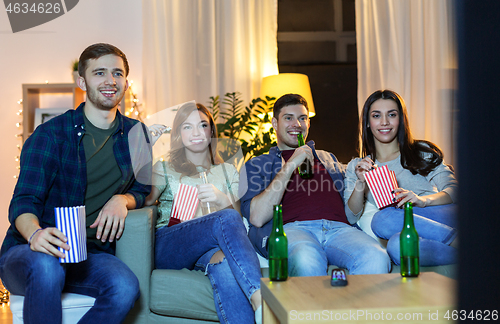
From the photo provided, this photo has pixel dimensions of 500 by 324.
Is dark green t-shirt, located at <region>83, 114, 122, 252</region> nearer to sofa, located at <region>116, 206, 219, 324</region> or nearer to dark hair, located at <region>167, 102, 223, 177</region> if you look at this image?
sofa, located at <region>116, 206, 219, 324</region>

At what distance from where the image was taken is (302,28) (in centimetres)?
385

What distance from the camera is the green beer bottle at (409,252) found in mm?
1260

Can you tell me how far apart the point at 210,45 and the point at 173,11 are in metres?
0.42

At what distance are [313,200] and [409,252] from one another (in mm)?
712

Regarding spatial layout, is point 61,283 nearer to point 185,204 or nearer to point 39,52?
point 185,204

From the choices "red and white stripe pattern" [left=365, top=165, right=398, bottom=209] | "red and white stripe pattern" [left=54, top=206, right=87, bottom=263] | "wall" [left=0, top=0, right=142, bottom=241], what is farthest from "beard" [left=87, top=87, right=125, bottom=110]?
"wall" [left=0, top=0, right=142, bottom=241]

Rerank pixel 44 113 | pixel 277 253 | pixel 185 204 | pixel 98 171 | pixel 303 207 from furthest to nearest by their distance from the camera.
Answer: pixel 44 113
pixel 303 207
pixel 185 204
pixel 98 171
pixel 277 253

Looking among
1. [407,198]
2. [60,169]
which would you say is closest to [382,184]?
[407,198]

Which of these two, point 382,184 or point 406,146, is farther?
point 406,146

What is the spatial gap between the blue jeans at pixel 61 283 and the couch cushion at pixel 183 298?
0.17 metres

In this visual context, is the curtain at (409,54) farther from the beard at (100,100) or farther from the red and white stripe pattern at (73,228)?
the red and white stripe pattern at (73,228)

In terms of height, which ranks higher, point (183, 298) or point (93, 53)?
point (93, 53)

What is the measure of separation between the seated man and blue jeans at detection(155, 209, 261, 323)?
22 centimetres

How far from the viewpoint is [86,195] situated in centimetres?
166
